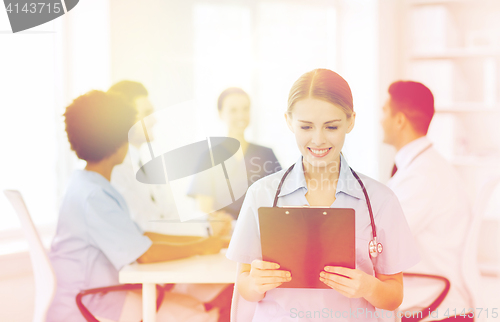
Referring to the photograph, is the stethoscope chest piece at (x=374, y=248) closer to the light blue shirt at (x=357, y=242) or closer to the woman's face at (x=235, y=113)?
the light blue shirt at (x=357, y=242)

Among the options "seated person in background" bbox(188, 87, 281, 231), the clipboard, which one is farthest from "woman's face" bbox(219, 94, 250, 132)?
the clipboard

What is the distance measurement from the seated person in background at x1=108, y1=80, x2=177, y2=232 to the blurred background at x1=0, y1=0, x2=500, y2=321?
0.14 metres

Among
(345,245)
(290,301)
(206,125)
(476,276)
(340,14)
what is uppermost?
(340,14)

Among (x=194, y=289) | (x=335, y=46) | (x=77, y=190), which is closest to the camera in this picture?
(x=77, y=190)

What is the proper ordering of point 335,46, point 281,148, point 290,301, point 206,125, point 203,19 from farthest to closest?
point 335,46 < point 203,19 < point 281,148 < point 206,125 < point 290,301

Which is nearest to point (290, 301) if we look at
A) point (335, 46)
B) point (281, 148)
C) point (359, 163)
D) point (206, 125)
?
point (206, 125)

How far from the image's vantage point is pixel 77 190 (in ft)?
4.64

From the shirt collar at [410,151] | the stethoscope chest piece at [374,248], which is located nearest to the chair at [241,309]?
the stethoscope chest piece at [374,248]

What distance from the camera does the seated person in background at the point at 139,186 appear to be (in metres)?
1.82

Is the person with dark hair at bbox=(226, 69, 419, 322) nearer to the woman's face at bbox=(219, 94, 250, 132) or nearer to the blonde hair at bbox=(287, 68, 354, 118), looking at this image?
the blonde hair at bbox=(287, 68, 354, 118)

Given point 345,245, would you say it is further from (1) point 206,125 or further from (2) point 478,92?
(2) point 478,92

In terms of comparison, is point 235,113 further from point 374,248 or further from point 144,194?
point 374,248

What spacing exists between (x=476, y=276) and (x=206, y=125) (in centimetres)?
134

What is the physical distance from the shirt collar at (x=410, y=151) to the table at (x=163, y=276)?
0.74 m
